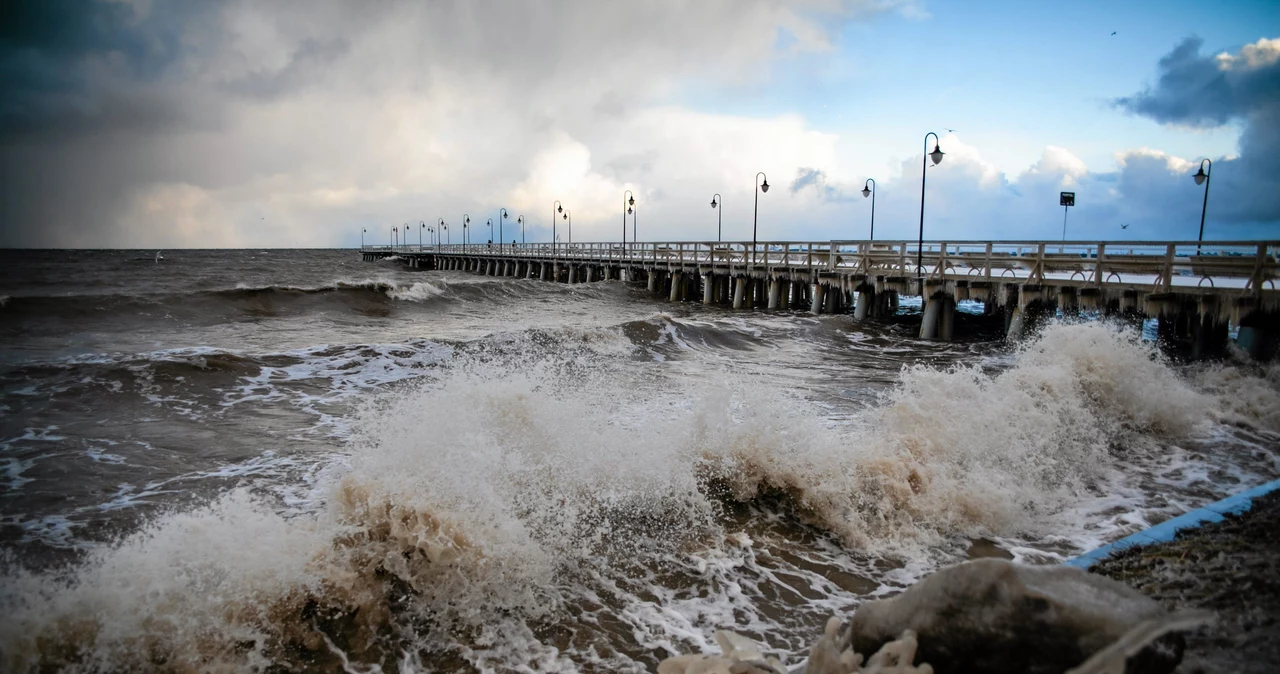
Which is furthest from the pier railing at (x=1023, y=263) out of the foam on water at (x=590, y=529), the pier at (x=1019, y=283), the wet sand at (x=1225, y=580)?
the wet sand at (x=1225, y=580)

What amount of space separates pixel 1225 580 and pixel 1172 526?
5.72 feet

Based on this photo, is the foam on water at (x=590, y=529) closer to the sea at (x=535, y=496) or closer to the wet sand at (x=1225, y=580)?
the sea at (x=535, y=496)

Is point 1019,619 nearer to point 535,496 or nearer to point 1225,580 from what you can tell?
point 1225,580

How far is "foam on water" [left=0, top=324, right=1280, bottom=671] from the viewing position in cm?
416

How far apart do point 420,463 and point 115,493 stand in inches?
143

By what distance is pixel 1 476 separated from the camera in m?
7.18

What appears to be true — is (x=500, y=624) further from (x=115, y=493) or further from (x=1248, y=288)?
(x=1248, y=288)

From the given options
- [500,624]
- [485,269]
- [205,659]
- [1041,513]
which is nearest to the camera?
[205,659]

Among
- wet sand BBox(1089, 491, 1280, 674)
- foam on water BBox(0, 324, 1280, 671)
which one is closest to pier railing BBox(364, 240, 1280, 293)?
foam on water BBox(0, 324, 1280, 671)

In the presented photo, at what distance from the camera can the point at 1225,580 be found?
12.4 ft

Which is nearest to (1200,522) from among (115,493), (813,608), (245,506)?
(813,608)

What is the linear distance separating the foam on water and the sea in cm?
2

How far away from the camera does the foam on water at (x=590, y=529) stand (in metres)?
4.16

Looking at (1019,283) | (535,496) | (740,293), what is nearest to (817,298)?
(740,293)
